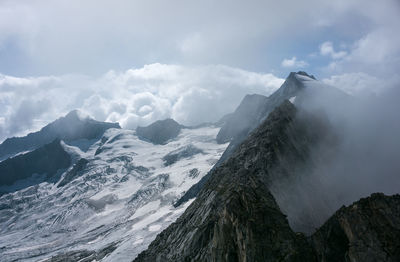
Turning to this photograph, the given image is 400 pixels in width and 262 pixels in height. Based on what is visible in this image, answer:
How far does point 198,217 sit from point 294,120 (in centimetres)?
6032

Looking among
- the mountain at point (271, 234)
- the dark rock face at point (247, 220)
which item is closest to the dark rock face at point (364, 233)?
the mountain at point (271, 234)

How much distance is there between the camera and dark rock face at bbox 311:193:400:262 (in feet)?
102

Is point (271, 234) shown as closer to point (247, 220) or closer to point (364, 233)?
point (247, 220)

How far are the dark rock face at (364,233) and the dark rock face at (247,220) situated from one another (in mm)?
2517

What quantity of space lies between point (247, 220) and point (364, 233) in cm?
1339

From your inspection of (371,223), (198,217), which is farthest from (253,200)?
(198,217)

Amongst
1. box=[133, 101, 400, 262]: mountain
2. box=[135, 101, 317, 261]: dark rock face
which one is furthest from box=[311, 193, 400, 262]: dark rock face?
box=[135, 101, 317, 261]: dark rock face

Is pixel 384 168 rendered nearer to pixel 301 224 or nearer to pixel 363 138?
pixel 363 138

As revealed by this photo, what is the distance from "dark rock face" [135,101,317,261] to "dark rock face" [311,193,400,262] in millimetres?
2517

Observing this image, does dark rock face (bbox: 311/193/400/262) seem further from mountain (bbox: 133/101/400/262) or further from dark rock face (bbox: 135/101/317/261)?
dark rock face (bbox: 135/101/317/261)

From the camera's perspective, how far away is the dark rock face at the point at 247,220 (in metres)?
36.3

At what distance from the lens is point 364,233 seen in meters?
33.1

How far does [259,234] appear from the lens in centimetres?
3747

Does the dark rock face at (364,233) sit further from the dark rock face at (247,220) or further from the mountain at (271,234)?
the dark rock face at (247,220)
